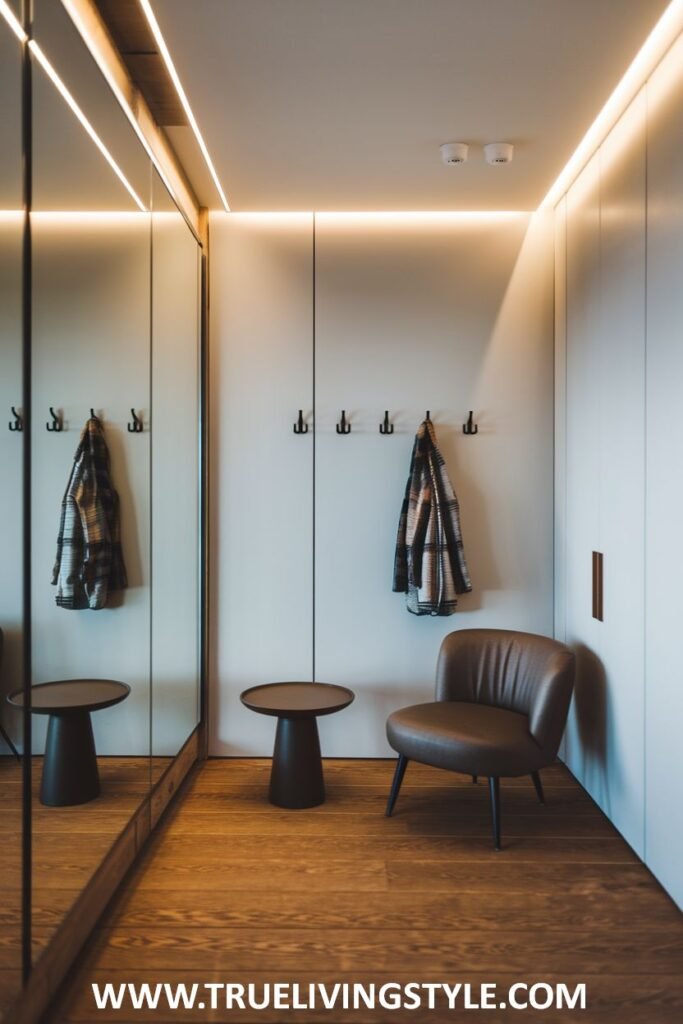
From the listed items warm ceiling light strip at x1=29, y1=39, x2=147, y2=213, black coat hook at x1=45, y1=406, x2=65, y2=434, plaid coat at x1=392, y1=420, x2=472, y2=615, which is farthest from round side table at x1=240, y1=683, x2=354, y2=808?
warm ceiling light strip at x1=29, y1=39, x2=147, y2=213

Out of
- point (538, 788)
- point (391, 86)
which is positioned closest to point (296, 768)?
point (538, 788)

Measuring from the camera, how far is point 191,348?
12.5 ft

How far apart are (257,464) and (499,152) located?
1.89 metres

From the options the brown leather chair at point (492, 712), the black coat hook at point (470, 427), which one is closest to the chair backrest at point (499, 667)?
the brown leather chair at point (492, 712)

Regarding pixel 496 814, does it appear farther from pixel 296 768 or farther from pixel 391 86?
pixel 391 86

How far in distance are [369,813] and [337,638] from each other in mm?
952

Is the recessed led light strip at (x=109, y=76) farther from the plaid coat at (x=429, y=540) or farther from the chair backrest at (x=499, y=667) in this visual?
the chair backrest at (x=499, y=667)

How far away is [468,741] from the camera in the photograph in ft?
10.2

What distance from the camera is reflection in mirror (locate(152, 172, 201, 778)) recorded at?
10.3ft

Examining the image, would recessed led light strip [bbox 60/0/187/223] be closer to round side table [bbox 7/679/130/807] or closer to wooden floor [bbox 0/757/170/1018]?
round side table [bbox 7/679/130/807]

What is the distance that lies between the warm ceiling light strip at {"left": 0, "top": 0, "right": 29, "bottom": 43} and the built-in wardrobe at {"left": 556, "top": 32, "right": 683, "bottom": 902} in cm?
198

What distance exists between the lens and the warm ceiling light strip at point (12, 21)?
5.53ft

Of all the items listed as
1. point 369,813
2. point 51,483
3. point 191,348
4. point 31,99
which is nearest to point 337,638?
point 369,813

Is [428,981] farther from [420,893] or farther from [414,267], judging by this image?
[414,267]
